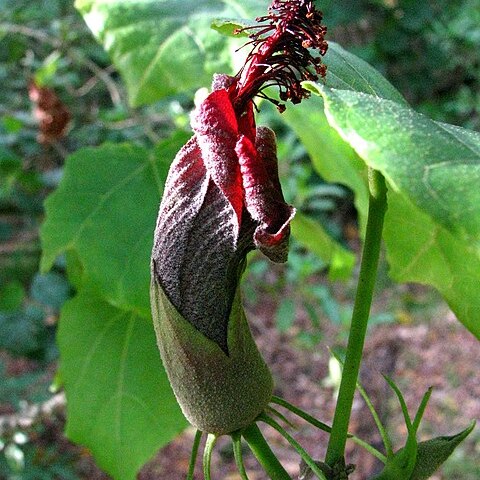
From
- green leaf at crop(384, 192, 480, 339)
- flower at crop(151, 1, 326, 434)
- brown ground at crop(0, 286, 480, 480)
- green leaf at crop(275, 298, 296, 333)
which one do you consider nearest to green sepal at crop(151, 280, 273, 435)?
flower at crop(151, 1, 326, 434)

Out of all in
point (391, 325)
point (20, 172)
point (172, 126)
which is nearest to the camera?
point (20, 172)

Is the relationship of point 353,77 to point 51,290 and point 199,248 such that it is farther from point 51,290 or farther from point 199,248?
point 51,290

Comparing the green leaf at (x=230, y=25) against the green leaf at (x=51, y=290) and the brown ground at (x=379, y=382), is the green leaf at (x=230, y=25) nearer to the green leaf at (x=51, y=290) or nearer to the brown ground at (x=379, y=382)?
the green leaf at (x=51, y=290)

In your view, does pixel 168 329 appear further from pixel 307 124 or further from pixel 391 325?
pixel 391 325

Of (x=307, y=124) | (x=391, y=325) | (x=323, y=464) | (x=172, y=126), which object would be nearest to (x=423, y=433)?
(x=391, y=325)

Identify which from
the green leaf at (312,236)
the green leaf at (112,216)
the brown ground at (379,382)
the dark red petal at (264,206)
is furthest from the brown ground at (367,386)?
the dark red petal at (264,206)

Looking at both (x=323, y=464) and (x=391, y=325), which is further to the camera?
(x=391, y=325)

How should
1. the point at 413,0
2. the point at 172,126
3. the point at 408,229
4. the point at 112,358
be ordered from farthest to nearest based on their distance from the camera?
the point at 413,0 < the point at 172,126 < the point at 112,358 < the point at 408,229
